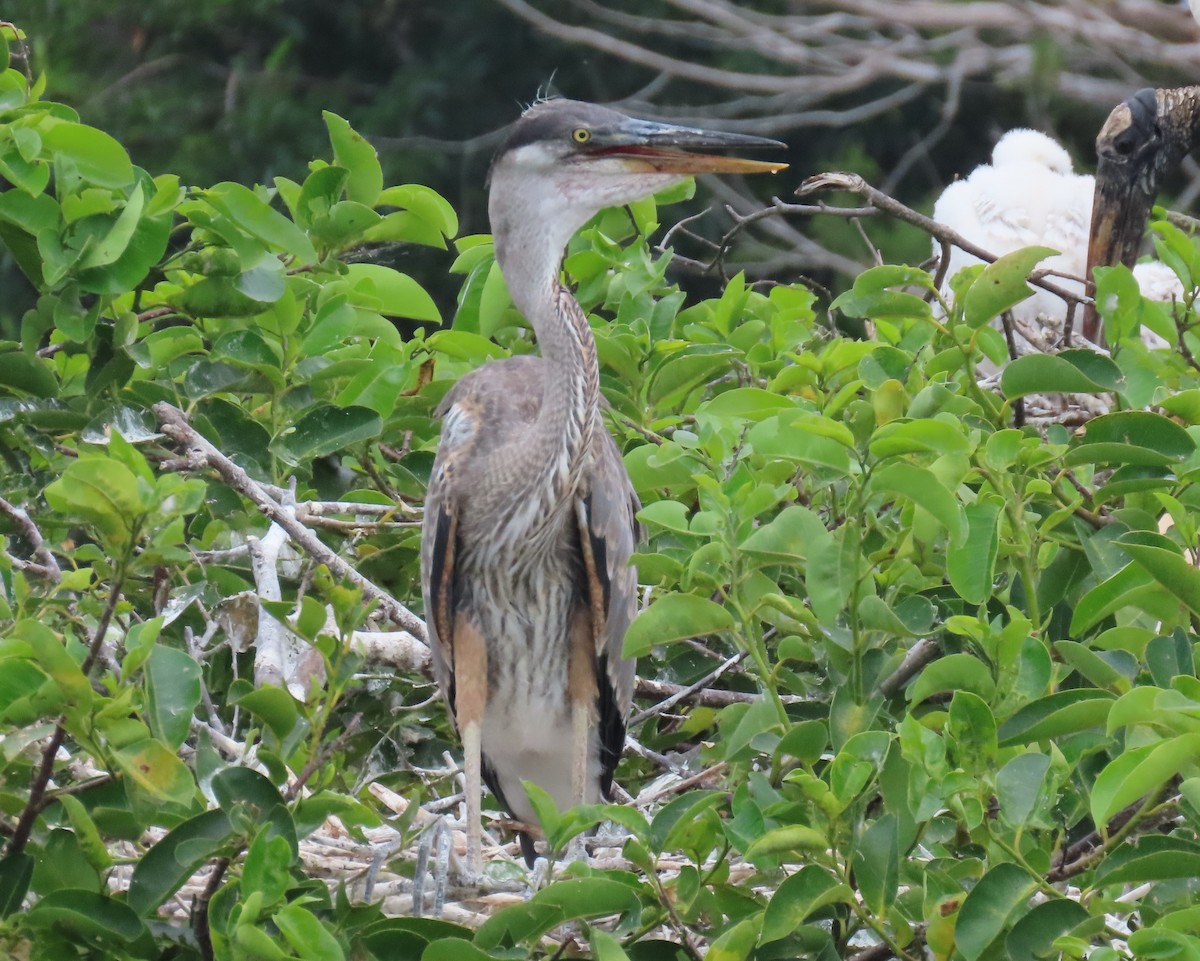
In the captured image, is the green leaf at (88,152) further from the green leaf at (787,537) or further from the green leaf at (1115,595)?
the green leaf at (1115,595)

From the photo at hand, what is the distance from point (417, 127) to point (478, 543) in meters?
6.89

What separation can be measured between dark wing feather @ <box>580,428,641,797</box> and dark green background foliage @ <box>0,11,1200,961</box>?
92 millimetres

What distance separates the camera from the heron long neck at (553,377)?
2850 millimetres

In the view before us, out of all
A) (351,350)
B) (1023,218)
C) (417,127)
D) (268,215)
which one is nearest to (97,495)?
(268,215)

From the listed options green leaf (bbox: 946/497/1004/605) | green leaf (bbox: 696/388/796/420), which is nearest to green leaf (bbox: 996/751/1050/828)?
green leaf (bbox: 946/497/1004/605)

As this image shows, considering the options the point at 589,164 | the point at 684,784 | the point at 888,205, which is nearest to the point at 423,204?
the point at 589,164

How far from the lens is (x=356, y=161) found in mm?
2895

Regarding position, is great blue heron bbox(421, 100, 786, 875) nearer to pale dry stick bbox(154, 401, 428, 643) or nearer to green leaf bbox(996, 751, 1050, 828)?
pale dry stick bbox(154, 401, 428, 643)

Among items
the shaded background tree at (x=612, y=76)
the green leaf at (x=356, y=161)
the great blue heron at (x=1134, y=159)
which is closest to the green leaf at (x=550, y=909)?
the green leaf at (x=356, y=161)

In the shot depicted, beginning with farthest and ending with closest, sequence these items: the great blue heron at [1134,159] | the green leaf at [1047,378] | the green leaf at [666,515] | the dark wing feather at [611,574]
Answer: the great blue heron at [1134,159], the dark wing feather at [611,574], the green leaf at [666,515], the green leaf at [1047,378]

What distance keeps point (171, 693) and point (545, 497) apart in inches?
44.4

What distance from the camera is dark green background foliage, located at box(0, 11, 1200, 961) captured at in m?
1.77

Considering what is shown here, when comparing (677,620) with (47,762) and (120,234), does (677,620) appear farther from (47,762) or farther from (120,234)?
(120,234)

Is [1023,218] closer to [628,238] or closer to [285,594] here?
[628,238]
